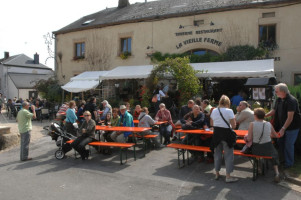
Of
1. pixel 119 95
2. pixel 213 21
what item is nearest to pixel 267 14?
pixel 213 21

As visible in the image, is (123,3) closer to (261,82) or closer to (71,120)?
(71,120)

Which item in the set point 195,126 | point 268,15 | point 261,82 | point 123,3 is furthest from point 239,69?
point 123,3

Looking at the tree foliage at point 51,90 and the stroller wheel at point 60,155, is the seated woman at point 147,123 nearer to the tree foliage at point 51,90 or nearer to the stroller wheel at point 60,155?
→ the stroller wheel at point 60,155

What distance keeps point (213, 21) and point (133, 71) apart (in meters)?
4.91

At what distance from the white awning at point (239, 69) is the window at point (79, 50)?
9.59 m

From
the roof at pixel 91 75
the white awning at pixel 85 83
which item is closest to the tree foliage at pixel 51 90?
the white awning at pixel 85 83

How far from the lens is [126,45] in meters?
16.7

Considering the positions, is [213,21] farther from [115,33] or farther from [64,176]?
[64,176]

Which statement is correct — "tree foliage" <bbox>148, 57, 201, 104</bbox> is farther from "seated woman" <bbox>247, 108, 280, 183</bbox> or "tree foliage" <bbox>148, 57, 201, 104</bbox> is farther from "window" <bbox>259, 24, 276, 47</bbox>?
"seated woman" <bbox>247, 108, 280, 183</bbox>

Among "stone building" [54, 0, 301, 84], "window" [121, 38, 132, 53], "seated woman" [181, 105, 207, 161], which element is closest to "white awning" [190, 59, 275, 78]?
"stone building" [54, 0, 301, 84]

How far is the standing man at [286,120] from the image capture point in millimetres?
4801

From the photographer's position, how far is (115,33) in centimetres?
1675

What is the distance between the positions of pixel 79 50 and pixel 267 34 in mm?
12475

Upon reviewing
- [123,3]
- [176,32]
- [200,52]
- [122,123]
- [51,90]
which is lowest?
[122,123]
